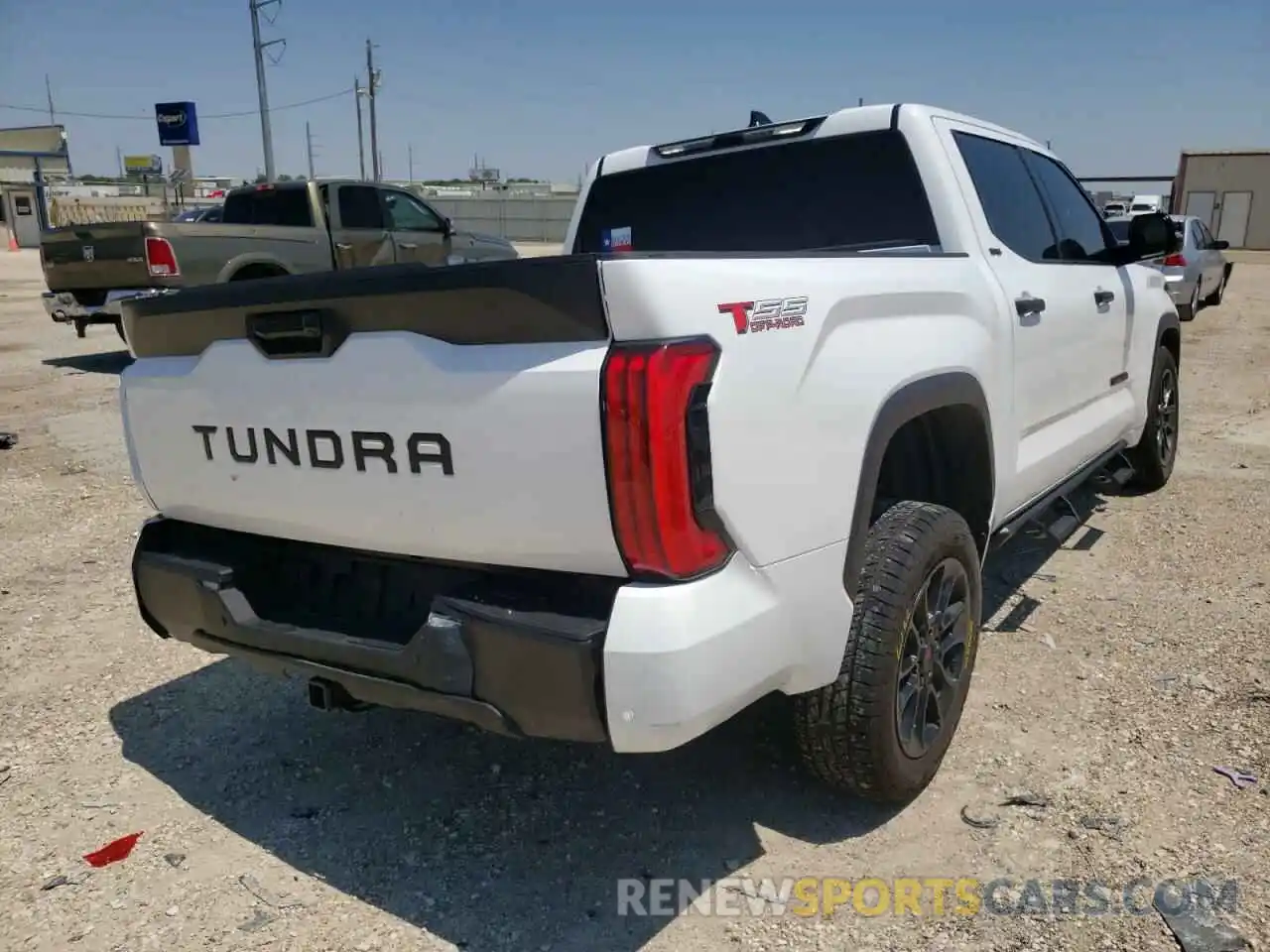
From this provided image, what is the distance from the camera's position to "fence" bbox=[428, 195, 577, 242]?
4562cm

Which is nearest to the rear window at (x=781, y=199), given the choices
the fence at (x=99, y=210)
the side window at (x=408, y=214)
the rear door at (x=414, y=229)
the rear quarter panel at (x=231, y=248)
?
the rear quarter panel at (x=231, y=248)

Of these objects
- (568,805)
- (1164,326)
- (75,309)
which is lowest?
(568,805)

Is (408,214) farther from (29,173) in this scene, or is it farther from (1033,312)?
(29,173)

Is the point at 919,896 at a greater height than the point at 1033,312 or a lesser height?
lesser

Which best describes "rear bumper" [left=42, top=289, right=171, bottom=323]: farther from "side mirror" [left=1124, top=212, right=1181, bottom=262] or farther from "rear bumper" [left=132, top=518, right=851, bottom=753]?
"side mirror" [left=1124, top=212, right=1181, bottom=262]

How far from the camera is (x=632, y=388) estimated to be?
6.17 feet

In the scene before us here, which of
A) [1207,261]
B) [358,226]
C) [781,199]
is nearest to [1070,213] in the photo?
[781,199]

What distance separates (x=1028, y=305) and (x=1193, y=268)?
1375 cm

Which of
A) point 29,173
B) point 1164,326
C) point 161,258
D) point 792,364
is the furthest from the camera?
point 29,173

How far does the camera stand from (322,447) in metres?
2.36

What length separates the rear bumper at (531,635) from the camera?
195 cm

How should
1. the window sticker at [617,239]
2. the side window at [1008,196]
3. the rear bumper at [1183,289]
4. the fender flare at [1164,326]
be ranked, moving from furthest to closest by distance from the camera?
the rear bumper at [1183,289] < the fender flare at [1164,326] < the window sticker at [617,239] < the side window at [1008,196]

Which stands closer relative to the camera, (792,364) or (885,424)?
(792,364)

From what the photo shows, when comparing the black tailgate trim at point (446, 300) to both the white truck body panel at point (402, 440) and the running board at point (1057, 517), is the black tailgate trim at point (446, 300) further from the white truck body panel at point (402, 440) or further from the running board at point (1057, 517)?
A: the running board at point (1057, 517)
